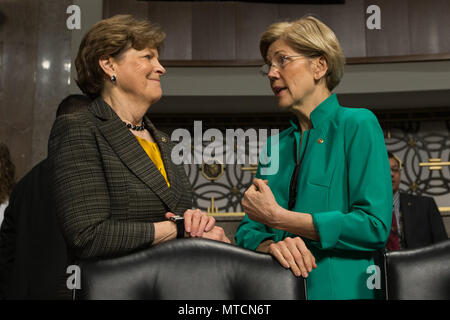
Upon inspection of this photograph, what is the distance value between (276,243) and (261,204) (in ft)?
0.38

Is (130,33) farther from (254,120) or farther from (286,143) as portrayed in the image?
(254,120)

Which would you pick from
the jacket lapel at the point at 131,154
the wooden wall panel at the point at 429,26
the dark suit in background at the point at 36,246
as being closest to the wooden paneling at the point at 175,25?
the wooden wall panel at the point at 429,26

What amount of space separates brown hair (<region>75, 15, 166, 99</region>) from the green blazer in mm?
607

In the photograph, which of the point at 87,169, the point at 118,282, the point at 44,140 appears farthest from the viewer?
the point at 44,140

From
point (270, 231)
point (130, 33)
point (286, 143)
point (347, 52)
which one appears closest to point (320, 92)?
point (286, 143)

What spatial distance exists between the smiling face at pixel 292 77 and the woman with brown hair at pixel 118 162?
399mm

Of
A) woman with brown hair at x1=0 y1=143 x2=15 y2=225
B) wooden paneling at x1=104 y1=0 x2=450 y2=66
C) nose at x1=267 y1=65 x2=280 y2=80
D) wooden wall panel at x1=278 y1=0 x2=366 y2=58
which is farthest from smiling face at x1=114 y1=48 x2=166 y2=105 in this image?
wooden wall panel at x1=278 y1=0 x2=366 y2=58

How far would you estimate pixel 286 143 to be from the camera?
1.51m

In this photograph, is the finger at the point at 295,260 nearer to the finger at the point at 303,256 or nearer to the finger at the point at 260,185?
the finger at the point at 303,256

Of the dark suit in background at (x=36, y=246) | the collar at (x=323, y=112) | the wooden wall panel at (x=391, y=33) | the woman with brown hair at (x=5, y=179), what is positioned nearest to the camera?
the collar at (x=323, y=112)

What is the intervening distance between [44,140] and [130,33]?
299 cm

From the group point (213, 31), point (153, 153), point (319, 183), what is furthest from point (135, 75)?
point (213, 31)

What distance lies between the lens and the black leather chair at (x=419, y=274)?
107 centimetres
